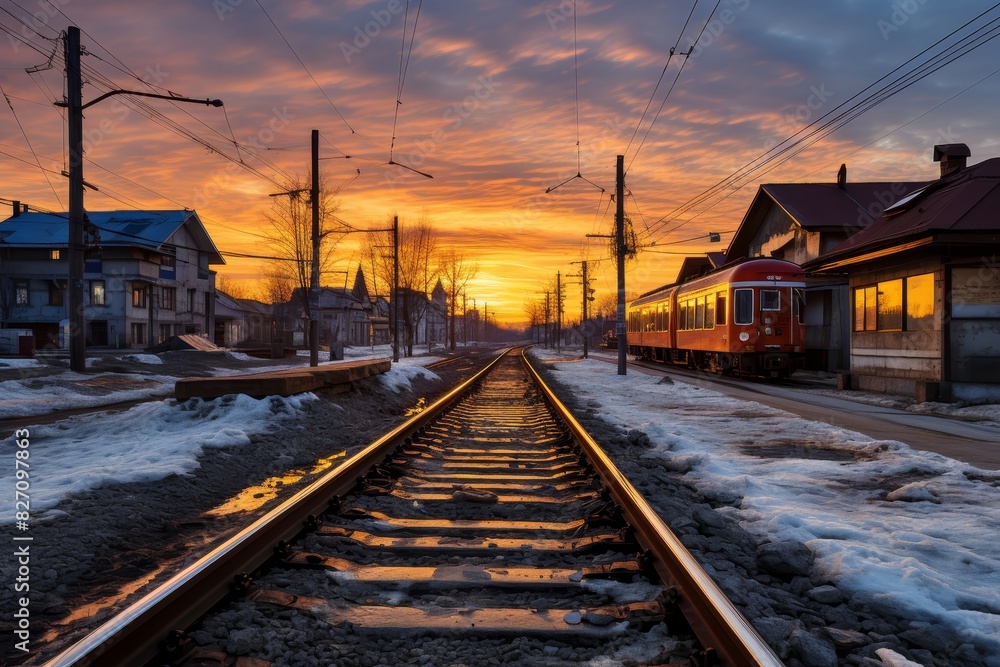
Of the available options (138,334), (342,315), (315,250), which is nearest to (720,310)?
(315,250)

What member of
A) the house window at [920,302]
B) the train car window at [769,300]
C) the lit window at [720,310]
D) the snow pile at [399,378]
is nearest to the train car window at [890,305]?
the house window at [920,302]

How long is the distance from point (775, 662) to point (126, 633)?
2.42 m

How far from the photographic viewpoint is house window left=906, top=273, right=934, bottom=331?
629 inches

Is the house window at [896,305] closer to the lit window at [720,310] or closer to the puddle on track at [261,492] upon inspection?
the lit window at [720,310]

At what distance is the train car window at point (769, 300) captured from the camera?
21.8m

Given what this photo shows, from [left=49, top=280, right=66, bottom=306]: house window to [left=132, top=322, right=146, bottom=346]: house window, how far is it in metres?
5.07

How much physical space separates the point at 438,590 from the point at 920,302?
55.7 feet

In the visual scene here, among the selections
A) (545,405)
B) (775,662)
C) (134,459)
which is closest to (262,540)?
(775,662)

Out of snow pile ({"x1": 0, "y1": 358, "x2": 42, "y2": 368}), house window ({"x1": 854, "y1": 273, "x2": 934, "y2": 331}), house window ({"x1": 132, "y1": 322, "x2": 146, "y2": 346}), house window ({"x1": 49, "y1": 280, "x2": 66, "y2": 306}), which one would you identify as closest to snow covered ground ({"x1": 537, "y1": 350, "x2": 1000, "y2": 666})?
house window ({"x1": 854, "y1": 273, "x2": 934, "y2": 331})

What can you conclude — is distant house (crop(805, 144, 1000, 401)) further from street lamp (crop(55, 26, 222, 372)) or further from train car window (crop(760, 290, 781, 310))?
street lamp (crop(55, 26, 222, 372))

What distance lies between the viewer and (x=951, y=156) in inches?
859

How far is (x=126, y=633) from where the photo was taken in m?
2.54

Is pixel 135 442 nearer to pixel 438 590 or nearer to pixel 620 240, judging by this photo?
pixel 438 590

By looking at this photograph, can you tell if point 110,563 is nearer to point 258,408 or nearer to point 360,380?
point 258,408
